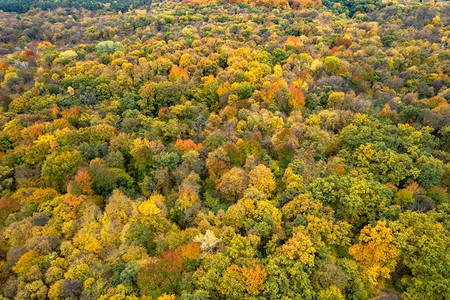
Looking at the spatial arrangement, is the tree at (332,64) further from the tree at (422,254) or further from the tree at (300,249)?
the tree at (300,249)

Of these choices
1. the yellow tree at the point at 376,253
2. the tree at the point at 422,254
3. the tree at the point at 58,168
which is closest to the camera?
A: the tree at the point at 422,254

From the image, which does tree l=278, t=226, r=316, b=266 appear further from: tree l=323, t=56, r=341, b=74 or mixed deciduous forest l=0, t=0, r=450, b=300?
tree l=323, t=56, r=341, b=74

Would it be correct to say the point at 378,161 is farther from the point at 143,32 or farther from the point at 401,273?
the point at 143,32

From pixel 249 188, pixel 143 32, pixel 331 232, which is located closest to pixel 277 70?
pixel 249 188

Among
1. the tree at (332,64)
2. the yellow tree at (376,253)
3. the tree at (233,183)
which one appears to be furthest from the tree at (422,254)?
the tree at (332,64)

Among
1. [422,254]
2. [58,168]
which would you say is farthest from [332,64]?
[58,168]

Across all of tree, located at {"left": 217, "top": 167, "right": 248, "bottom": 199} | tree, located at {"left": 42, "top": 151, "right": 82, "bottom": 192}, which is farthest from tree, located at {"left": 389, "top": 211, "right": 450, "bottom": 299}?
tree, located at {"left": 42, "top": 151, "right": 82, "bottom": 192}

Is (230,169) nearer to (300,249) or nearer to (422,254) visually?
(300,249)

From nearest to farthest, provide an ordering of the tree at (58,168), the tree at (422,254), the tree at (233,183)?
the tree at (422,254) < the tree at (233,183) < the tree at (58,168)
